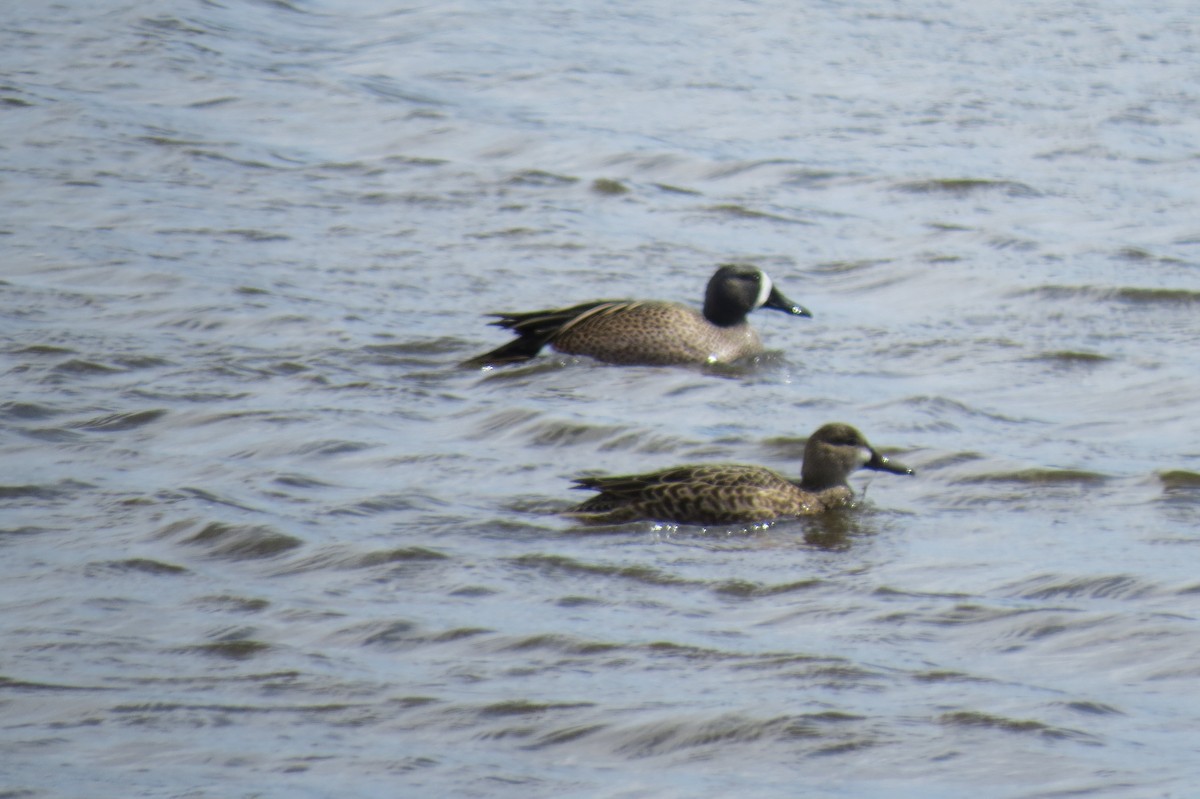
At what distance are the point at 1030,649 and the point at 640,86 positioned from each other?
481 inches

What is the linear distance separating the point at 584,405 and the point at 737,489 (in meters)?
2.16

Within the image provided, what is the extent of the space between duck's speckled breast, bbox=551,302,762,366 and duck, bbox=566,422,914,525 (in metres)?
2.39

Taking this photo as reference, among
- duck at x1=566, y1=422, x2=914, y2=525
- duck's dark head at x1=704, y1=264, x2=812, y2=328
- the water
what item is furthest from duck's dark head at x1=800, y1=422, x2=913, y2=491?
duck's dark head at x1=704, y1=264, x2=812, y2=328

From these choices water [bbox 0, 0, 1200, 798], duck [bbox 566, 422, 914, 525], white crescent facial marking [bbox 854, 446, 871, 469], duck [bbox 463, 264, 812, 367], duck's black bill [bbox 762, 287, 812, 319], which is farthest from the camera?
duck's black bill [bbox 762, 287, 812, 319]

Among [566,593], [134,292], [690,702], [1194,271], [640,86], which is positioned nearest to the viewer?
[690,702]

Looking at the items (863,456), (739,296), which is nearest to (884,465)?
(863,456)

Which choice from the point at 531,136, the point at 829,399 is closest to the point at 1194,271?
the point at 829,399

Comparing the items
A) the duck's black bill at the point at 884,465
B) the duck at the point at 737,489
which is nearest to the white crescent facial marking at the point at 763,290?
the duck at the point at 737,489

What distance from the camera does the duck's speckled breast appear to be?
12.1m

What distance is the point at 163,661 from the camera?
7.44 meters

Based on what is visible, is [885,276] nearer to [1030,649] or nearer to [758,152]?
[758,152]

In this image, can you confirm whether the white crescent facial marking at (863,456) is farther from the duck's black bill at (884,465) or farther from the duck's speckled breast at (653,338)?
the duck's speckled breast at (653,338)

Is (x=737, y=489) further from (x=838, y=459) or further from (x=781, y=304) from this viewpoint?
(x=781, y=304)

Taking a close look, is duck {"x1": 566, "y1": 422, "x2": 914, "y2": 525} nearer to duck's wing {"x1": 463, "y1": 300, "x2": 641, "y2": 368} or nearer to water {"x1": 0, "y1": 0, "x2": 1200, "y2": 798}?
water {"x1": 0, "y1": 0, "x2": 1200, "y2": 798}
